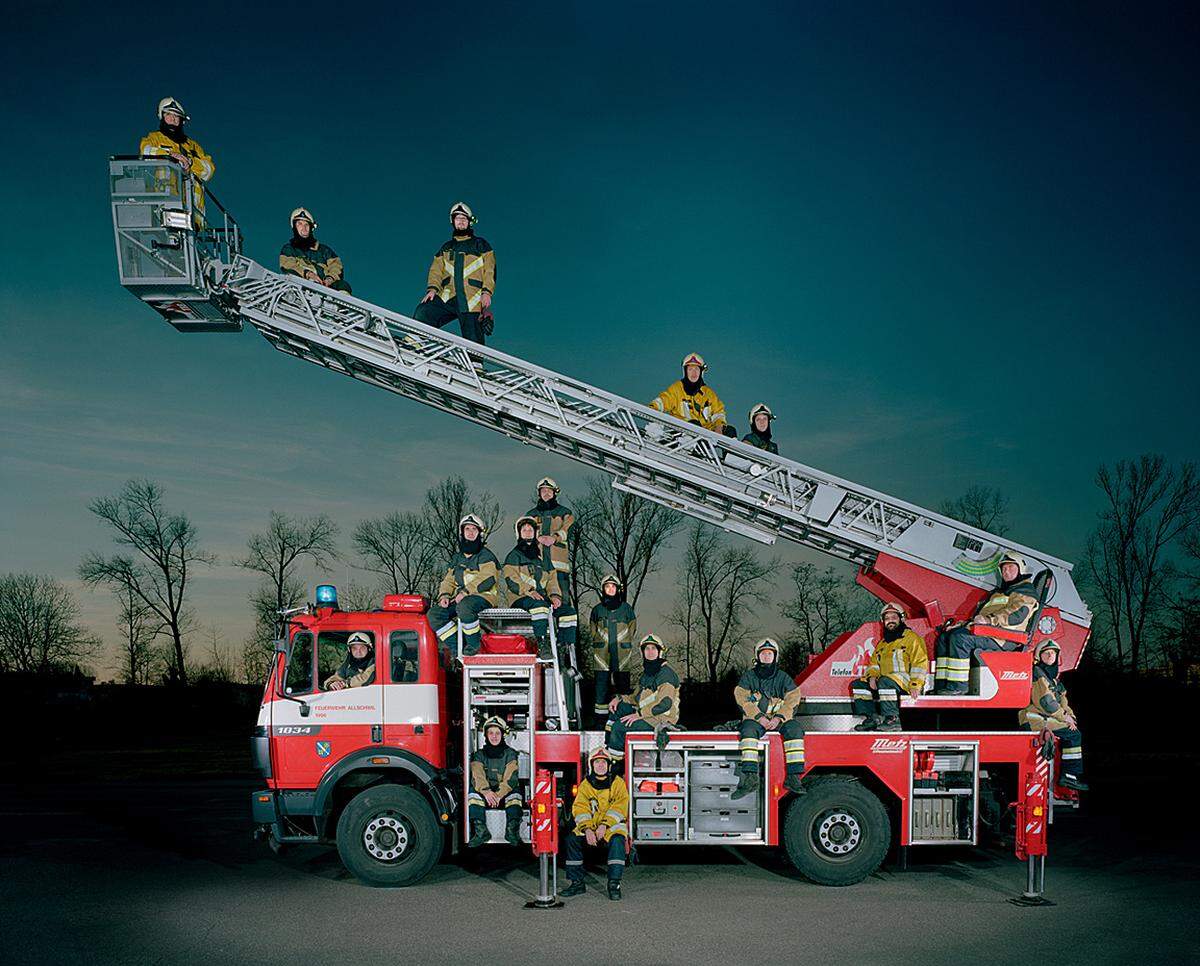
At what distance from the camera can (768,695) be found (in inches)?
385

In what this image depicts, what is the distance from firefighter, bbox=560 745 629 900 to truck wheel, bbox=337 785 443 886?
4.34 ft

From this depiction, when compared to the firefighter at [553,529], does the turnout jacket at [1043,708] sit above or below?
below

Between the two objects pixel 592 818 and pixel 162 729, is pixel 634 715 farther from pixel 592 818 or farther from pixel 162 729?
pixel 162 729

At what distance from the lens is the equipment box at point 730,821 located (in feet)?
31.2

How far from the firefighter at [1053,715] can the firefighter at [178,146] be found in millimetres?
10036

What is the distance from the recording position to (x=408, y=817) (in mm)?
9430

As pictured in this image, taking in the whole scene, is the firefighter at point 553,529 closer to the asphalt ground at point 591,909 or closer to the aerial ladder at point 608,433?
the aerial ladder at point 608,433

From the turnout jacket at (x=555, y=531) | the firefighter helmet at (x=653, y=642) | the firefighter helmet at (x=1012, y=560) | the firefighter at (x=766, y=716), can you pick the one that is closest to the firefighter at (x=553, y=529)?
the turnout jacket at (x=555, y=531)

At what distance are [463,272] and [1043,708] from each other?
25.5 ft

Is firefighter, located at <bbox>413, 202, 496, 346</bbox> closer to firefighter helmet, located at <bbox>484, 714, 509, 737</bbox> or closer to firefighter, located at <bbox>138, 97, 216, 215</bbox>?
firefighter, located at <bbox>138, 97, 216, 215</bbox>

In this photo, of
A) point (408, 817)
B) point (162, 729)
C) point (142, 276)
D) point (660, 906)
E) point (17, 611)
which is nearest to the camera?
point (660, 906)

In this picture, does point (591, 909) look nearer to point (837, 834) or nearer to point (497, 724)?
point (497, 724)

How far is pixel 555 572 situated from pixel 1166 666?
29699mm

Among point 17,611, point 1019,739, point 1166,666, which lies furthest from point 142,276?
point 17,611
